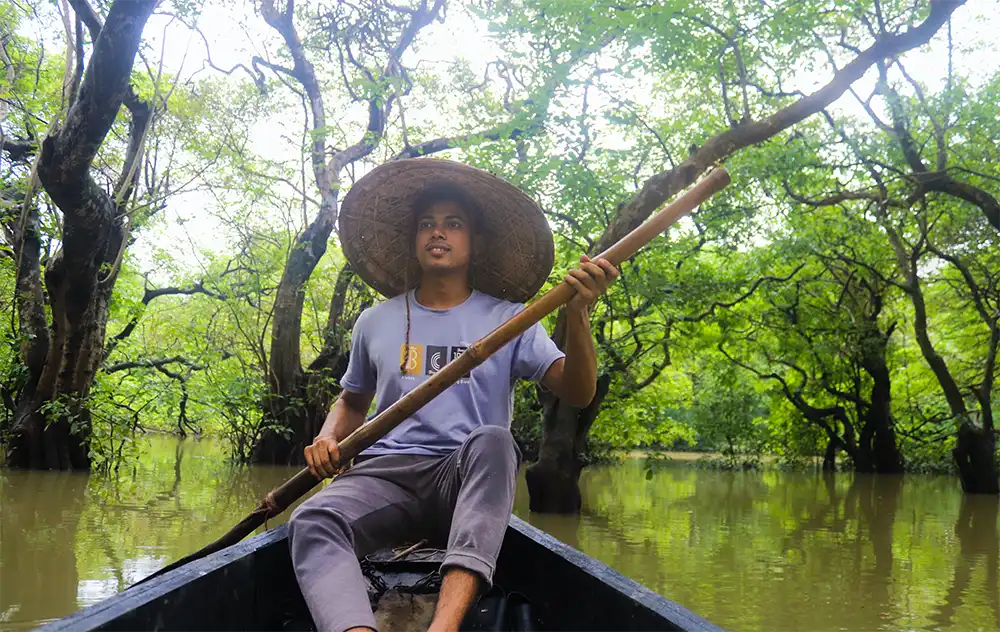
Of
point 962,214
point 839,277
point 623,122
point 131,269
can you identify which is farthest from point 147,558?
point 839,277

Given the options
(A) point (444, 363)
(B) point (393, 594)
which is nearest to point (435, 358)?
(A) point (444, 363)

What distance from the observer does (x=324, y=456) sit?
194cm

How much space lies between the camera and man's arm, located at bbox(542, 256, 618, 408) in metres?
1.86

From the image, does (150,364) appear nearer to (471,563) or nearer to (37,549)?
(37,549)

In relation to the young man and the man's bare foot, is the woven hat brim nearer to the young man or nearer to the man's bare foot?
the young man

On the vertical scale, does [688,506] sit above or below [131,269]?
below

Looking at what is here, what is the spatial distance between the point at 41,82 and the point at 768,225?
10.3m

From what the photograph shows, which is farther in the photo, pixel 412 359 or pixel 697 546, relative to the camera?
pixel 697 546

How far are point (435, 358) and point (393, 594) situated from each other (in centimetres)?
67

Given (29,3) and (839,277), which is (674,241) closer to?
(839,277)

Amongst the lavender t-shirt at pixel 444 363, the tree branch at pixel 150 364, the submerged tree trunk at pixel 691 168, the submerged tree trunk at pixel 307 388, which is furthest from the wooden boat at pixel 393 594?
the tree branch at pixel 150 364

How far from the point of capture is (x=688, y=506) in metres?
10.1

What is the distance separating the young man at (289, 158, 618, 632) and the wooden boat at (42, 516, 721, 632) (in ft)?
0.76

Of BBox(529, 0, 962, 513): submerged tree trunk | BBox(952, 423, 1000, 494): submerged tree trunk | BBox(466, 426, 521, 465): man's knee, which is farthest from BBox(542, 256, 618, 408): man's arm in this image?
BBox(952, 423, 1000, 494): submerged tree trunk
